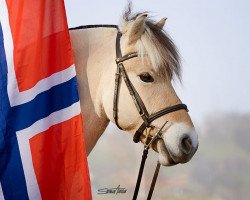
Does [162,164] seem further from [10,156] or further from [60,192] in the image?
[10,156]

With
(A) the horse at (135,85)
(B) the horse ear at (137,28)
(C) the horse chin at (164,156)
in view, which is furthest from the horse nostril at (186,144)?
(B) the horse ear at (137,28)

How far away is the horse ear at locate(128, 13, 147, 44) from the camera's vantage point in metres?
4.31

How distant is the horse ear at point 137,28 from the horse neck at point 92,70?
0.75 ft

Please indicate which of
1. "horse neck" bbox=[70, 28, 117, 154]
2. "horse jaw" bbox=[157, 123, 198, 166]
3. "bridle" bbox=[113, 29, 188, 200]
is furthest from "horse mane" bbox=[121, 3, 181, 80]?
"horse jaw" bbox=[157, 123, 198, 166]

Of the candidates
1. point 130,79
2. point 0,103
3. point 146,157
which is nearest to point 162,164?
point 146,157

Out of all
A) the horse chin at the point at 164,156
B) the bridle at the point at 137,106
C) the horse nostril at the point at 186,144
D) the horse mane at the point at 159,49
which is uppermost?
the horse mane at the point at 159,49

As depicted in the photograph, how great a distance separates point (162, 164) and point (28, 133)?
4.27ft

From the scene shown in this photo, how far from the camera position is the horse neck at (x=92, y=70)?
14.4 feet
